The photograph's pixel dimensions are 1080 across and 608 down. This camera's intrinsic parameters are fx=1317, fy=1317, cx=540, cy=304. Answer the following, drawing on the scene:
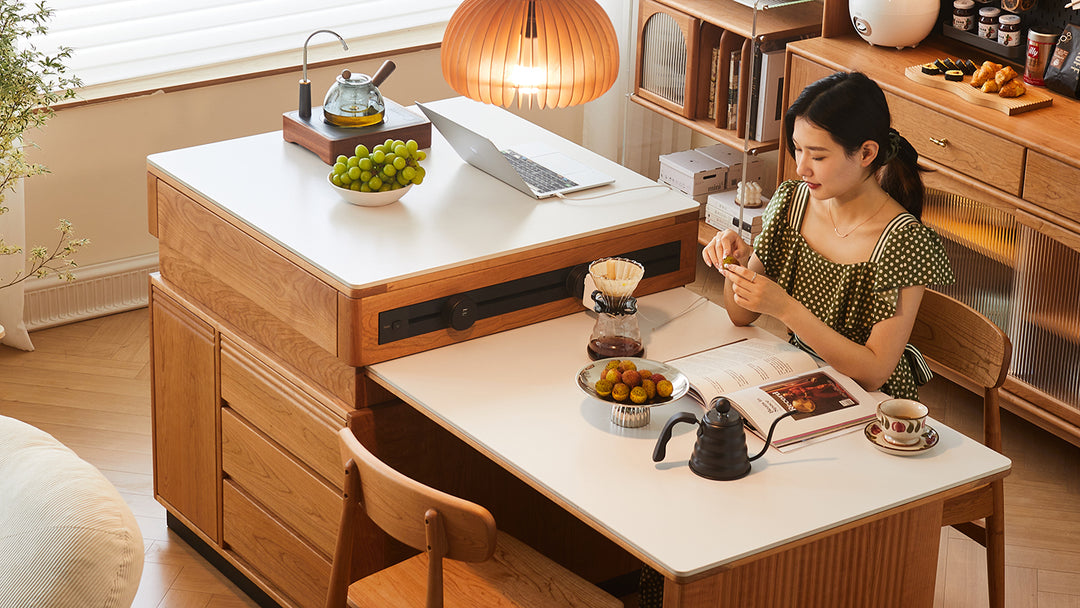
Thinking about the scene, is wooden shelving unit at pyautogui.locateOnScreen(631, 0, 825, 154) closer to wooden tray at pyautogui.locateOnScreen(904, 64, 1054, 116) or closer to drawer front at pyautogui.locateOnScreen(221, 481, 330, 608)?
wooden tray at pyautogui.locateOnScreen(904, 64, 1054, 116)

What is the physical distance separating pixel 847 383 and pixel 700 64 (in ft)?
7.57

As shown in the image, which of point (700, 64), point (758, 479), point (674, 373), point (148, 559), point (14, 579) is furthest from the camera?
point (700, 64)

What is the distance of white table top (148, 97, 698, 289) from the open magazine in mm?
417

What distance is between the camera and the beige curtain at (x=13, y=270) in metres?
3.93

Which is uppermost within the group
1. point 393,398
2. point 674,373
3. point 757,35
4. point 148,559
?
point 757,35

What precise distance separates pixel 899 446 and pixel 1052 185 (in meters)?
1.40

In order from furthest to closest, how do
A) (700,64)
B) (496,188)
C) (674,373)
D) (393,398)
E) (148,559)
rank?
1. (700,64)
2. (148,559)
3. (496,188)
4. (393,398)
5. (674,373)

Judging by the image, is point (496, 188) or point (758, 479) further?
point (496, 188)

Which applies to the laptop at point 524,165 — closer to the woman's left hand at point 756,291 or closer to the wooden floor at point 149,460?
the woman's left hand at point 756,291

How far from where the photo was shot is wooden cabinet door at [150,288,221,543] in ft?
9.52

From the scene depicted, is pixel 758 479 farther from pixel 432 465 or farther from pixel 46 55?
pixel 46 55

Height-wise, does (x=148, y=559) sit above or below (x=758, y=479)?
below

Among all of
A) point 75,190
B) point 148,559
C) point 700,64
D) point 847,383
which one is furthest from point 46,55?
point 847,383

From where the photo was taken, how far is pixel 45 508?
1.82 meters
